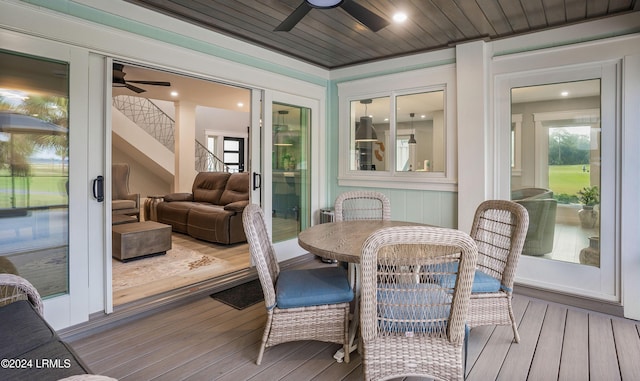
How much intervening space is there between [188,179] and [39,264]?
5388 mm

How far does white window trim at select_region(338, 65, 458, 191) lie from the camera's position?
3781mm

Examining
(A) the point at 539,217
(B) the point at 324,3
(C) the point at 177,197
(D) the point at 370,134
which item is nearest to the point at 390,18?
(B) the point at 324,3

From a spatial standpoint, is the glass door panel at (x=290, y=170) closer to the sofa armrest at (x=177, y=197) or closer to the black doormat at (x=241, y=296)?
the black doormat at (x=241, y=296)

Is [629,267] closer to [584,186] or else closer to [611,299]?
[611,299]

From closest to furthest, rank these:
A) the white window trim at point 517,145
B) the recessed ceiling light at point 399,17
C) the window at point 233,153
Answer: the recessed ceiling light at point 399,17 < the white window trim at point 517,145 < the window at point 233,153

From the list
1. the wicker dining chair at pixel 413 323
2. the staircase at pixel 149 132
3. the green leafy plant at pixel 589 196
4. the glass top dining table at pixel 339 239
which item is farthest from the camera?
the staircase at pixel 149 132

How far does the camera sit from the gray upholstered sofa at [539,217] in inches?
131

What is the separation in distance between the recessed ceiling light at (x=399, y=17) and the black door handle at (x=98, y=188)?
269cm

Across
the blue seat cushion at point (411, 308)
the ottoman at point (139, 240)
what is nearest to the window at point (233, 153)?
the ottoman at point (139, 240)

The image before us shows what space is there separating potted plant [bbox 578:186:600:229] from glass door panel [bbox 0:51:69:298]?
4194 millimetres

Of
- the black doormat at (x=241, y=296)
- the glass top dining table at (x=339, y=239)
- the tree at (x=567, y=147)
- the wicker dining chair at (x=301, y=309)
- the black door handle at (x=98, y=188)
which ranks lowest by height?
the black doormat at (x=241, y=296)

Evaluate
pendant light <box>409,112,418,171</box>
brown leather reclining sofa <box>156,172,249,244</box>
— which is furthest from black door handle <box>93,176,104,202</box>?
pendant light <box>409,112,418,171</box>

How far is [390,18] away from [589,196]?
2.36 m

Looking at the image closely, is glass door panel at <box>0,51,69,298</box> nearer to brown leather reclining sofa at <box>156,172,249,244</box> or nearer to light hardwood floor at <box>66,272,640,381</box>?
light hardwood floor at <box>66,272,640,381</box>
